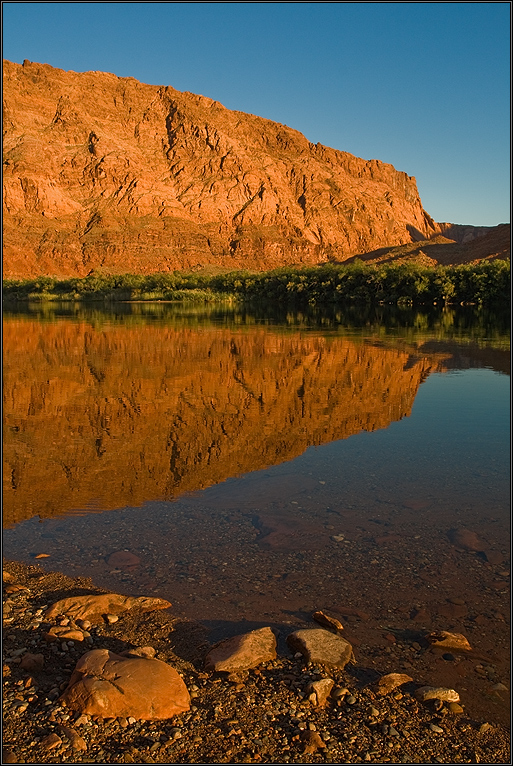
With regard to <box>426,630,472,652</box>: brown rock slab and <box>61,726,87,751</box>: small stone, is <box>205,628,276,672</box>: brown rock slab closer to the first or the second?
<box>61,726,87,751</box>: small stone

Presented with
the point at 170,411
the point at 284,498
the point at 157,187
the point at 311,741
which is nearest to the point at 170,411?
the point at 170,411

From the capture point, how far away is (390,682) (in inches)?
148

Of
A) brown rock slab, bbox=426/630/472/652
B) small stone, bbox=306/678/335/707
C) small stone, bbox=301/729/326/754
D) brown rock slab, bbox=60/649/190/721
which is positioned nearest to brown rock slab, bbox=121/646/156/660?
brown rock slab, bbox=60/649/190/721

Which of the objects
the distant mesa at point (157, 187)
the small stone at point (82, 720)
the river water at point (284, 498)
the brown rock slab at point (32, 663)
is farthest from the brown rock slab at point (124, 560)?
the distant mesa at point (157, 187)

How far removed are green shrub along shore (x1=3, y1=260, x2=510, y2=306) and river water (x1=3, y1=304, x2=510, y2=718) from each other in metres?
43.1

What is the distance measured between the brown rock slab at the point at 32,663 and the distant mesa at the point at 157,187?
11595 centimetres

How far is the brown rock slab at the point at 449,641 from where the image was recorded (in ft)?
13.8

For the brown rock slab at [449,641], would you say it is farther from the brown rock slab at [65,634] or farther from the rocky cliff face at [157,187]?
the rocky cliff face at [157,187]

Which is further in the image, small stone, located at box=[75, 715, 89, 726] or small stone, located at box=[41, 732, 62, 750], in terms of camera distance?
small stone, located at box=[75, 715, 89, 726]

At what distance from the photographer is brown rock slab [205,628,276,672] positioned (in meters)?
3.85

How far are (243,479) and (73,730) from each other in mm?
4810

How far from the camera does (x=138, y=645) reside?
4.18 meters

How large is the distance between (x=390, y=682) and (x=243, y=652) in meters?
0.97

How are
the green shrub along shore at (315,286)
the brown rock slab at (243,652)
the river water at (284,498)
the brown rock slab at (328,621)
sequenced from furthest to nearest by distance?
the green shrub along shore at (315,286) < the river water at (284,498) < the brown rock slab at (328,621) < the brown rock slab at (243,652)
